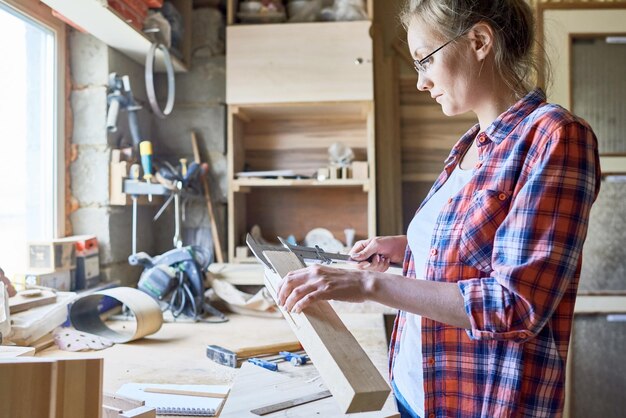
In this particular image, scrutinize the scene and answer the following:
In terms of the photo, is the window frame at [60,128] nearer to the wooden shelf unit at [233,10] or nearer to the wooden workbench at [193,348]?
the wooden workbench at [193,348]

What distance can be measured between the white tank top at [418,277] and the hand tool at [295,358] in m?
0.40

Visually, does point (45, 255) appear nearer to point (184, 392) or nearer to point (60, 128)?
point (60, 128)

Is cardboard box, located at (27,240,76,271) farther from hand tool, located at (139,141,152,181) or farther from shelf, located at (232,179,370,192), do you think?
shelf, located at (232,179,370,192)

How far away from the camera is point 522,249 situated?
68 centimetres

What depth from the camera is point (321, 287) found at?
73cm

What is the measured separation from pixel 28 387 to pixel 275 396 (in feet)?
1.75

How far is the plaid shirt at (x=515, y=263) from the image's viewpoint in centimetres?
67

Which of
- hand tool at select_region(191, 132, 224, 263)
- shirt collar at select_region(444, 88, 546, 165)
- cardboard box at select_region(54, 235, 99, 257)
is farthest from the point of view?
hand tool at select_region(191, 132, 224, 263)

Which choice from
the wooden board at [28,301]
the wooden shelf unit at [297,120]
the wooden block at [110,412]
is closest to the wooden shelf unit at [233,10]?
the wooden shelf unit at [297,120]

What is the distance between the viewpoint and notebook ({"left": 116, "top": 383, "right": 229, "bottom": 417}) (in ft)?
3.35

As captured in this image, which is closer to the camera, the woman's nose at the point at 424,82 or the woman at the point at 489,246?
the woman at the point at 489,246

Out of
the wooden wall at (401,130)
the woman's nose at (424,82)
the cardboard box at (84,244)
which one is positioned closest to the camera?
the woman's nose at (424,82)

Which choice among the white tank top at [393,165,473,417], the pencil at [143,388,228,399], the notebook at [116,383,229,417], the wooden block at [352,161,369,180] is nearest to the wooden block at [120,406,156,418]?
the notebook at [116,383,229,417]

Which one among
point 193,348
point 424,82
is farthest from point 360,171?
point 424,82
